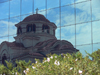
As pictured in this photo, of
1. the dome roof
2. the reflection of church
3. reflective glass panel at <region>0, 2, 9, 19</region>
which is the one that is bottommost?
the reflection of church

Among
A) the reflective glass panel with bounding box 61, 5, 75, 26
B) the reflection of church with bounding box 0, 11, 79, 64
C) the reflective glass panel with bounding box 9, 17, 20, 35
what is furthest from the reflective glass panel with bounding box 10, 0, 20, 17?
the reflective glass panel with bounding box 61, 5, 75, 26

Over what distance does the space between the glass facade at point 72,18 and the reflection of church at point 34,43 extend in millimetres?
481

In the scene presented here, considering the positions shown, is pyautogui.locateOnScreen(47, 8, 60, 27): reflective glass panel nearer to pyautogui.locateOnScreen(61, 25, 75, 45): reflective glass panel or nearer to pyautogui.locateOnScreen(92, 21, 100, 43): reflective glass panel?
pyautogui.locateOnScreen(61, 25, 75, 45): reflective glass panel

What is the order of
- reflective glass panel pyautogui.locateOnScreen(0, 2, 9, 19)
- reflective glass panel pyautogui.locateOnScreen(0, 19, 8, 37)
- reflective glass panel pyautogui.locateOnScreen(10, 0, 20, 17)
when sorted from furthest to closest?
reflective glass panel pyautogui.locateOnScreen(0, 2, 9, 19) < reflective glass panel pyautogui.locateOnScreen(0, 19, 8, 37) < reflective glass panel pyautogui.locateOnScreen(10, 0, 20, 17)

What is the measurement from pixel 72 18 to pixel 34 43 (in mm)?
4437

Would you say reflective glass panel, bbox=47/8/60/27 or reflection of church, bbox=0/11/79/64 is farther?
reflective glass panel, bbox=47/8/60/27

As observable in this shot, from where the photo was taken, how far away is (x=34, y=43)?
19438 mm

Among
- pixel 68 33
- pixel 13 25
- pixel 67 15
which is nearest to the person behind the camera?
pixel 68 33

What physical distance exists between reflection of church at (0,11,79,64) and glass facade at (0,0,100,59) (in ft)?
1.58

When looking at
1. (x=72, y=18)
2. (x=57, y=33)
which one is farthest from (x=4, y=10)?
(x=72, y=18)

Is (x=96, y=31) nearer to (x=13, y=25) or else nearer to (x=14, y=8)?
(x=13, y=25)

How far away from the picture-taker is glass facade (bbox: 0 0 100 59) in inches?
661

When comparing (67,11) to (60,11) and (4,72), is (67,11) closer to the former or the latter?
(60,11)

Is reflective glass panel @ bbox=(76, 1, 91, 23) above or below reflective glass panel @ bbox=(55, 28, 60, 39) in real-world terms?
above
